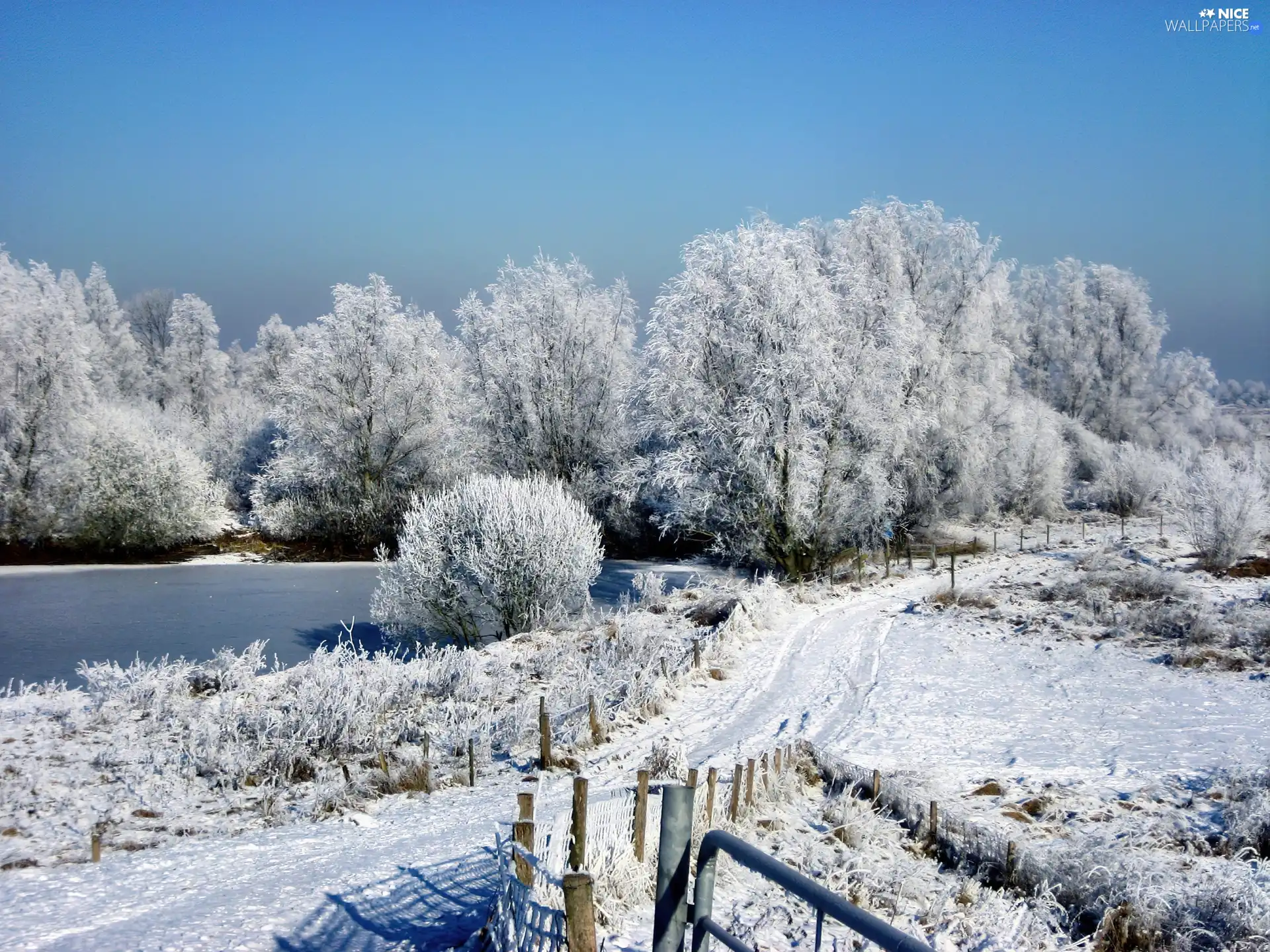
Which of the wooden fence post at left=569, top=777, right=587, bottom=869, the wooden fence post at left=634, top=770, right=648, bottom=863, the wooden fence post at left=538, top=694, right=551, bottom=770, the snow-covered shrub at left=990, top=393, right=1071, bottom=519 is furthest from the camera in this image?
the snow-covered shrub at left=990, top=393, right=1071, bottom=519

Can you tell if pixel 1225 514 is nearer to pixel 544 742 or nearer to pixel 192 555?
pixel 544 742

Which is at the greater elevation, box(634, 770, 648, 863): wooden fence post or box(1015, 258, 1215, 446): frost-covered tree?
box(1015, 258, 1215, 446): frost-covered tree

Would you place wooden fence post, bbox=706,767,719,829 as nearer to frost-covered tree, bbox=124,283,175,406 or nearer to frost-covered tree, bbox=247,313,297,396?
frost-covered tree, bbox=247,313,297,396

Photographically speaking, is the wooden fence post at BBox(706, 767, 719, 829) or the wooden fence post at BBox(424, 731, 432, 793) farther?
the wooden fence post at BBox(424, 731, 432, 793)

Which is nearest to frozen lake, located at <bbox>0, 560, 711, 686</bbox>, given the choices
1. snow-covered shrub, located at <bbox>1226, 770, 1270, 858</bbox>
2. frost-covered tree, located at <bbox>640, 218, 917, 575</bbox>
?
frost-covered tree, located at <bbox>640, 218, 917, 575</bbox>

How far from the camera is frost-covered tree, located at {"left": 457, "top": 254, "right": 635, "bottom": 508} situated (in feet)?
113

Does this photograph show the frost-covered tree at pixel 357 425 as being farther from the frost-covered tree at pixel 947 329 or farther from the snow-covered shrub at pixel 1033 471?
the snow-covered shrub at pixel 1033 471

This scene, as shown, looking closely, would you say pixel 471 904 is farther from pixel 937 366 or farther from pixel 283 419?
pixel 283 419

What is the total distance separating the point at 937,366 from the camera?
1233 inches

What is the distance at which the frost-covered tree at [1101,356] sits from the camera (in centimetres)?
5022

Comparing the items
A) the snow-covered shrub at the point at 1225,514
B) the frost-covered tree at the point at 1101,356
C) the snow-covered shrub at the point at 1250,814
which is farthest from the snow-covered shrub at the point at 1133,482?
the snow-covered shrub at the point at 1250,814

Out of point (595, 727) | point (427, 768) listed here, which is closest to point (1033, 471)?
point (595, 727)

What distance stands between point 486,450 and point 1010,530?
22.2 metres

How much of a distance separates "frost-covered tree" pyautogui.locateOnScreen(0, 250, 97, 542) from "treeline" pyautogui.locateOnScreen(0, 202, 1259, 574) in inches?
3.5
